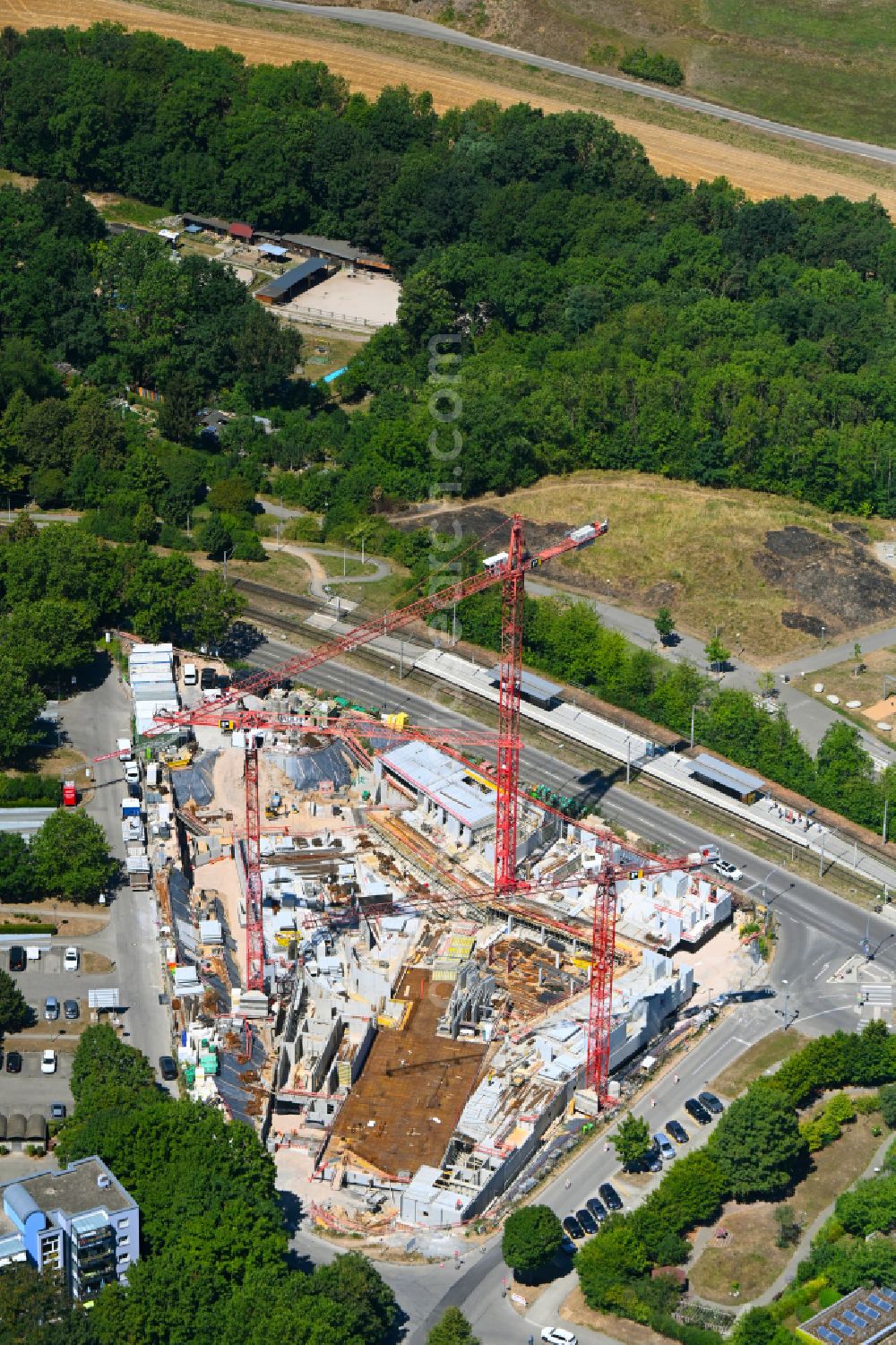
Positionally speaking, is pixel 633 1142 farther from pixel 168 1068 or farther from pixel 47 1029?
pixel 47 1029

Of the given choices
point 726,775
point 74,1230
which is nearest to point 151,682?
point 726,775

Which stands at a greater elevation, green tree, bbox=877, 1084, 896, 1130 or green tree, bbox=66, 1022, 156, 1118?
green tree, bbox=66, 1022, 156, 1118

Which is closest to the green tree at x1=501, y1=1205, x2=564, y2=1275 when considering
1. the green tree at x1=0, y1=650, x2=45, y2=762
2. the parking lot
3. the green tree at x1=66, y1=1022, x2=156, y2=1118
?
the green tree at x1=66, y1=1022, x2=156, y2=1118

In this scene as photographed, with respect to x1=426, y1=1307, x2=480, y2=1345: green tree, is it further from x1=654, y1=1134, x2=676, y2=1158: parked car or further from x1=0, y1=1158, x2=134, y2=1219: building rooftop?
x1=654, y1=1134, x2=676, y2=1158: parked car

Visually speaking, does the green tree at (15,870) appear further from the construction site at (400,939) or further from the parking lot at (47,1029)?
the construction site at (400,939)

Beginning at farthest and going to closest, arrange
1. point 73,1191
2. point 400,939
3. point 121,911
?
point 400,939 → point 121,911 → point 73,1191

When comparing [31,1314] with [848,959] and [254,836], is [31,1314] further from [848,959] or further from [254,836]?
[848,959]
